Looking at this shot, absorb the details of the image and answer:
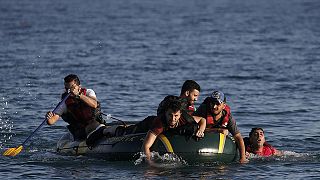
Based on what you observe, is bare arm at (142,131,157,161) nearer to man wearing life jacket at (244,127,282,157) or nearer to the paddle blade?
man wearing life jacket at (244,127,282,157)

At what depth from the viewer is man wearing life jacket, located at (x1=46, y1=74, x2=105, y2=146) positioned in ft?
52.5

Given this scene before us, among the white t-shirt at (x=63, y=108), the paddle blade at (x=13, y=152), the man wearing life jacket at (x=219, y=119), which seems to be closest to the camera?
the man wearing life jacket at (x=219, y=119)

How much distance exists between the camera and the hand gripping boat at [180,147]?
49.1 feet

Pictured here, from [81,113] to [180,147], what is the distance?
2.19m

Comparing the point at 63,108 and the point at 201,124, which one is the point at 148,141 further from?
the point at 63,108

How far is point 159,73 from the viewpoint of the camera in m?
29.4

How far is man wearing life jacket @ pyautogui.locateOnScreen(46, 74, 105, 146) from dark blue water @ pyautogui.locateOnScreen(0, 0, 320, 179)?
50 cm

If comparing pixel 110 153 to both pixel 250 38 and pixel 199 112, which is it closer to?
pixel 199 112

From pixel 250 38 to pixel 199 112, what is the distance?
91.3 feet

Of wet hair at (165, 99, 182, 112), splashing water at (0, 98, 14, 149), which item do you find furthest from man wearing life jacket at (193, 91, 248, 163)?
splashing water at (0, 98, 14, 149)

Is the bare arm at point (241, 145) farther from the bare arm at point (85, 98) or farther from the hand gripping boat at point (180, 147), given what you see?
the bare arm at point (85, 98)

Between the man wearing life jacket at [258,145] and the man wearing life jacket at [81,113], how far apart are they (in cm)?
245

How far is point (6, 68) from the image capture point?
98.1 feet

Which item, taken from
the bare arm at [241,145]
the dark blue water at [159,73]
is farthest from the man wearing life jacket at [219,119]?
the dark blue water at [159,73]
